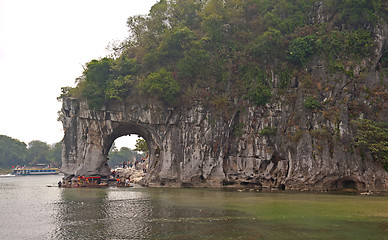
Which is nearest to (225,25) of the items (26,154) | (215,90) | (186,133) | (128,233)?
(215,90)

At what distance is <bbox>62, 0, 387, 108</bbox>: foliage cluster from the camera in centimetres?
2841

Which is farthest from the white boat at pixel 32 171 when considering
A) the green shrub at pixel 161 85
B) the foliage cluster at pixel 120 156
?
the green shrub at pixel 161 85

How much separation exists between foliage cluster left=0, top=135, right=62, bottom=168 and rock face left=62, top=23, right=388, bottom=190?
47.0 m

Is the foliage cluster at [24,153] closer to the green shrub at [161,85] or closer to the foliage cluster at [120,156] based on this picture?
the foliage cluster at [120,156]

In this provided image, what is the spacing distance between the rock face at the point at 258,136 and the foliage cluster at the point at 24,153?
4701 centimetres

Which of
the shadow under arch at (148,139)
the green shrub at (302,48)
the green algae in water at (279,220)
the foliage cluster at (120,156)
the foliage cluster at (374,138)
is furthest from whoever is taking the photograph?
the foliage cluster at (120,156)

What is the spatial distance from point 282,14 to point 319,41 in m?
5.59

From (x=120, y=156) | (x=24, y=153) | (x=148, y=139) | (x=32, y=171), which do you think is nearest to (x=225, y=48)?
(x=148, y=139)

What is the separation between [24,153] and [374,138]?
82.5 metres

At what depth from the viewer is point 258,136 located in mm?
29500

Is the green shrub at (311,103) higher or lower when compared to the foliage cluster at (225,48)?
lower

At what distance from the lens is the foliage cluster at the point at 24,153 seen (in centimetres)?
7769

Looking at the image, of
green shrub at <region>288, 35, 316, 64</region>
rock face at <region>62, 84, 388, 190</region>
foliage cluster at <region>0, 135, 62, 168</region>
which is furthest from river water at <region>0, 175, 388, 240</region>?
foliage cluster at <region>0, 135, 62, 168</region>

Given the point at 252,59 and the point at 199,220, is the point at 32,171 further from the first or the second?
the point at 199,220
